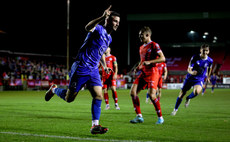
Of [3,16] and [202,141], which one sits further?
[3,16]

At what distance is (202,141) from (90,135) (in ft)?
6.75

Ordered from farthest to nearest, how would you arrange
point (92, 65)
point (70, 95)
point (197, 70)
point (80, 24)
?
1. point (80, 24)
2. point (197, 70)
3. point (70, 95)
4. point (92, 65)

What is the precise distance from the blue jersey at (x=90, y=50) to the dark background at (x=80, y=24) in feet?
125

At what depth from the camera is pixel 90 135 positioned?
5789 mm

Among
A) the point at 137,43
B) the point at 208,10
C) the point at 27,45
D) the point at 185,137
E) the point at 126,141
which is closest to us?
the point at 126,141

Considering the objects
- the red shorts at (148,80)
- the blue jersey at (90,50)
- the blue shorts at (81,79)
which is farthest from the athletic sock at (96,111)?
the red shorts at (148,80)

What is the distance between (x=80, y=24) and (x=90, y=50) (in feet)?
148

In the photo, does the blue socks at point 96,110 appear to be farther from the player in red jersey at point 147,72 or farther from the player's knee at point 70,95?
the player in red jersey at point 147,72

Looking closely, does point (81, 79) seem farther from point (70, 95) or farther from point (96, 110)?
point (96, 110)

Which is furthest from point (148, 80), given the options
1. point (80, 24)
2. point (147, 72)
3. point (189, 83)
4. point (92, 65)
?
point (80, 24)

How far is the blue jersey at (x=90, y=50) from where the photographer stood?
5.95 metres

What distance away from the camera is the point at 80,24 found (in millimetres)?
50156

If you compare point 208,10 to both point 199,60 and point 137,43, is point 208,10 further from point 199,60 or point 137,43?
point 199,60

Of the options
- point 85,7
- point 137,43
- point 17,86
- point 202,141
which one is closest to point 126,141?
point 202,141
